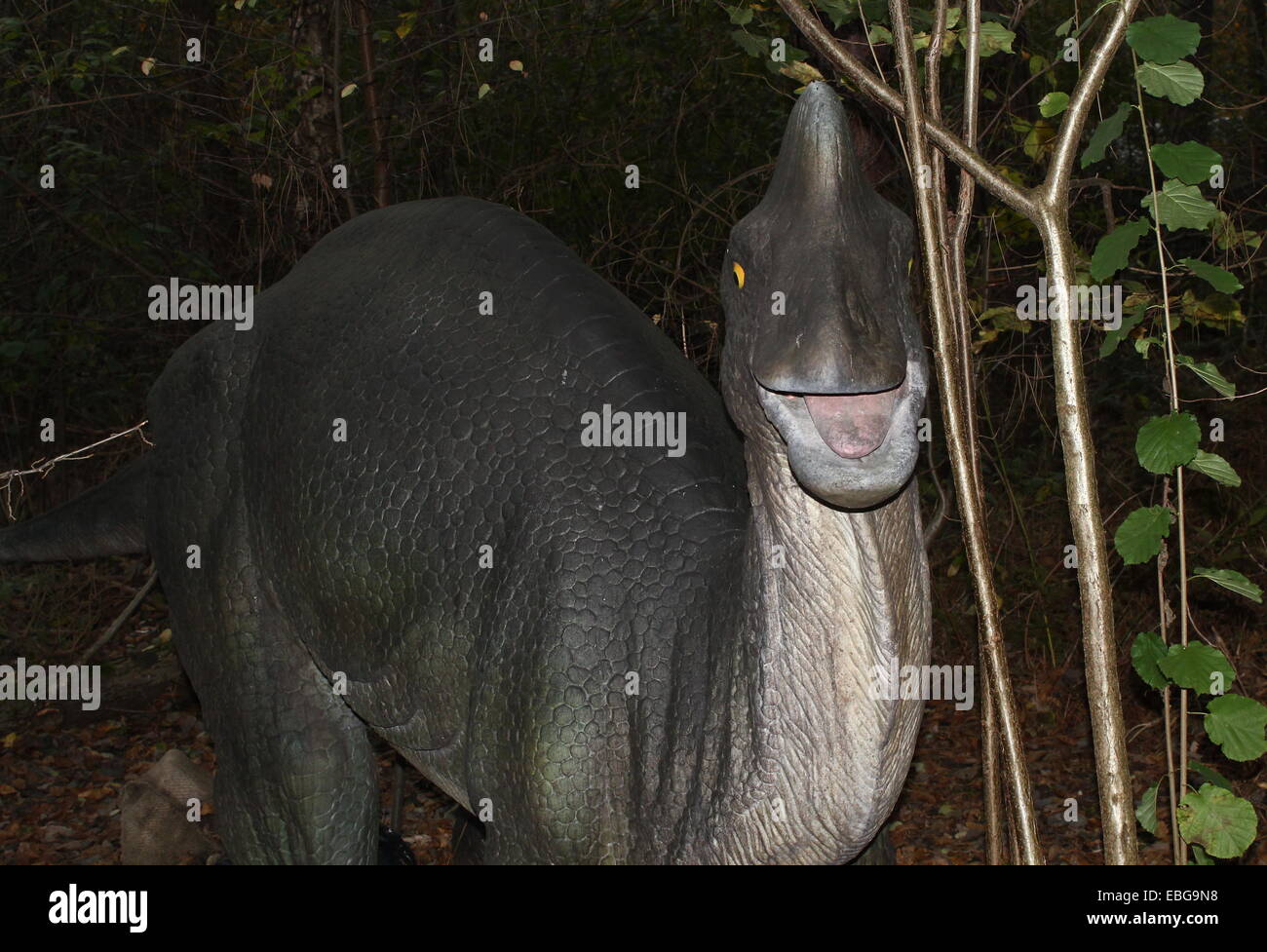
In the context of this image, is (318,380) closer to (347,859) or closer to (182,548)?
(182,548)

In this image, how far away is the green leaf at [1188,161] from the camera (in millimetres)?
2396

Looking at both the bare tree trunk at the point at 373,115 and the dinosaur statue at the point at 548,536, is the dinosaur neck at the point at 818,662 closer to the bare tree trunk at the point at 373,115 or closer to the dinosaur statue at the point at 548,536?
the dinosaur statue at the point at 548,536

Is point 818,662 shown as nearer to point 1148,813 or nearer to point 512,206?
point 1148,813

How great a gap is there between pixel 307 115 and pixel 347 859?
10.5 ft

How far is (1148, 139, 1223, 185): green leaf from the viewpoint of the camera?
2.40 metres

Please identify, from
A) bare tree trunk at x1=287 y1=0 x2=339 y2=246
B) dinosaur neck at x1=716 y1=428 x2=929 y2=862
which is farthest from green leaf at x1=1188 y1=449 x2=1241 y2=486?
bare tree trunk at x1=287 y1=0 x2=339 y2=246

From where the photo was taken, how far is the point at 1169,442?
2.43 metres

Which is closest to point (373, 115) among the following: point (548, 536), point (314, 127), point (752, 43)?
point (314, 127)

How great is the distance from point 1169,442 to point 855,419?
802mm

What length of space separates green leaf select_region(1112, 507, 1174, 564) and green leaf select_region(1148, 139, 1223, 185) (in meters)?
0.54

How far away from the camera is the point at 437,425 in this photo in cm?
295

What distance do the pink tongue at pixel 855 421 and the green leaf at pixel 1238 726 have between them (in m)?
0.92

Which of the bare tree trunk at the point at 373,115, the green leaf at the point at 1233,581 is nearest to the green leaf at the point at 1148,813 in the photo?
the green leaf at the point at 1233,581

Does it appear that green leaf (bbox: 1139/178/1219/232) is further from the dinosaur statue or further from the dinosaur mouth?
the dinosaur mouth
